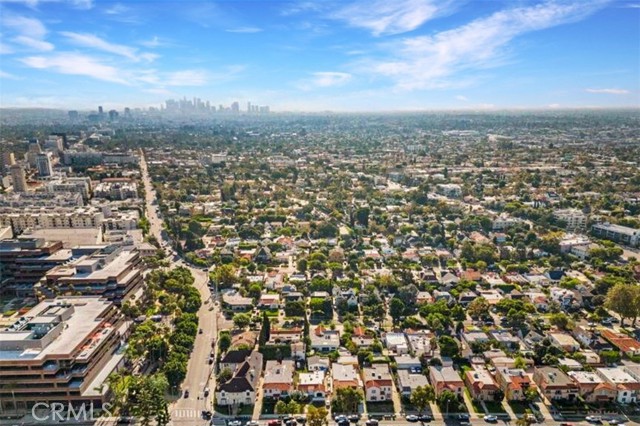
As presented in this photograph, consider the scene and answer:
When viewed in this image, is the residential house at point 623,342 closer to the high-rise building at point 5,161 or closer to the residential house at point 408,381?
the residential house at point 408,381

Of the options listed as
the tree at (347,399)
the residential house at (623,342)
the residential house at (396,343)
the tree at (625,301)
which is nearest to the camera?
the tree at (347,399)

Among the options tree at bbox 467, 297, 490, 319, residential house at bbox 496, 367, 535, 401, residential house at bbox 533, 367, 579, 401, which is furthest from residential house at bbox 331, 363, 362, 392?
tree at bbox 467, 297, 490, 319

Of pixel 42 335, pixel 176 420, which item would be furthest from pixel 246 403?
pixel 42 335

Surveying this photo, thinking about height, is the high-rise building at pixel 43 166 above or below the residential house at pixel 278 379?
above

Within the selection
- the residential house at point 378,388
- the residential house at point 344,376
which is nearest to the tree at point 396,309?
the residential house at point 344,376

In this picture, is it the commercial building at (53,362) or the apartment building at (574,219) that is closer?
the commercial building at (53,362)

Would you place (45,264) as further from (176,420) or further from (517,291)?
(517,291)

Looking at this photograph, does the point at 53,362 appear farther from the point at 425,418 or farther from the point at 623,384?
the point at 623,384
